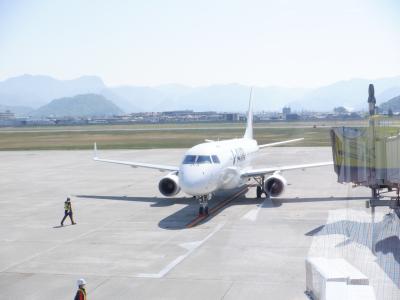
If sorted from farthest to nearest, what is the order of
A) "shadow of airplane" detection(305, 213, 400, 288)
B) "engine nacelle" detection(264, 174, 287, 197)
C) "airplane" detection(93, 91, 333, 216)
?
1. "engine nacelle" detection(264, 174, 287, 197)
2. "airplane" detection(93, 91, 333, 216)
3. "shadow of airplane" detection(305, 213, 400, 288)

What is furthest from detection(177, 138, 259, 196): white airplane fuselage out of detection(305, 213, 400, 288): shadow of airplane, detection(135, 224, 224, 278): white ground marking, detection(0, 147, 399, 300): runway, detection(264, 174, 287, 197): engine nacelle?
detection(305, 213, 400, 288): shadow of airplane

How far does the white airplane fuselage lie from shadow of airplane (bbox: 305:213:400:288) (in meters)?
6.34

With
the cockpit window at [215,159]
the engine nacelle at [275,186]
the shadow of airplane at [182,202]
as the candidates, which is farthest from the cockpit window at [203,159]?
the engine nacelle at [275,186]

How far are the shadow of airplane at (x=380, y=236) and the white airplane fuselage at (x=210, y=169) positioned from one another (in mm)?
6340

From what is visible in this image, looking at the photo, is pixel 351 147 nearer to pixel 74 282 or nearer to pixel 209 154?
pixel 74 282

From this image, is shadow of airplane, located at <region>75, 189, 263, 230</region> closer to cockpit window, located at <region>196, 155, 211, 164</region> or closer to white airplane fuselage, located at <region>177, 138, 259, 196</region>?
white airplane fuselage, located at <region>177, 138, 259, 196</region>

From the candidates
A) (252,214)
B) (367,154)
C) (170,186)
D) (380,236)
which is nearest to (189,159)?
(170,186)

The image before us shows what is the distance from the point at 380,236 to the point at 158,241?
31.1ft

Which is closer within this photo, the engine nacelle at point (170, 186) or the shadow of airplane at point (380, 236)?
the shadow of airplane at point (380, 236)

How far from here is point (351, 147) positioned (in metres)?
15.9

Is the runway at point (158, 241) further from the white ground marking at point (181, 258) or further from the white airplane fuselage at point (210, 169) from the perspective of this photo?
the white airplane fuselage at point (210, 169)

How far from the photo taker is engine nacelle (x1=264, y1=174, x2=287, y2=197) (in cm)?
3212

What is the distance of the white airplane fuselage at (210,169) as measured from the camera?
1070 inches

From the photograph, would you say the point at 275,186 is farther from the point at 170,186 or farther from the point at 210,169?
the point at 170,186
